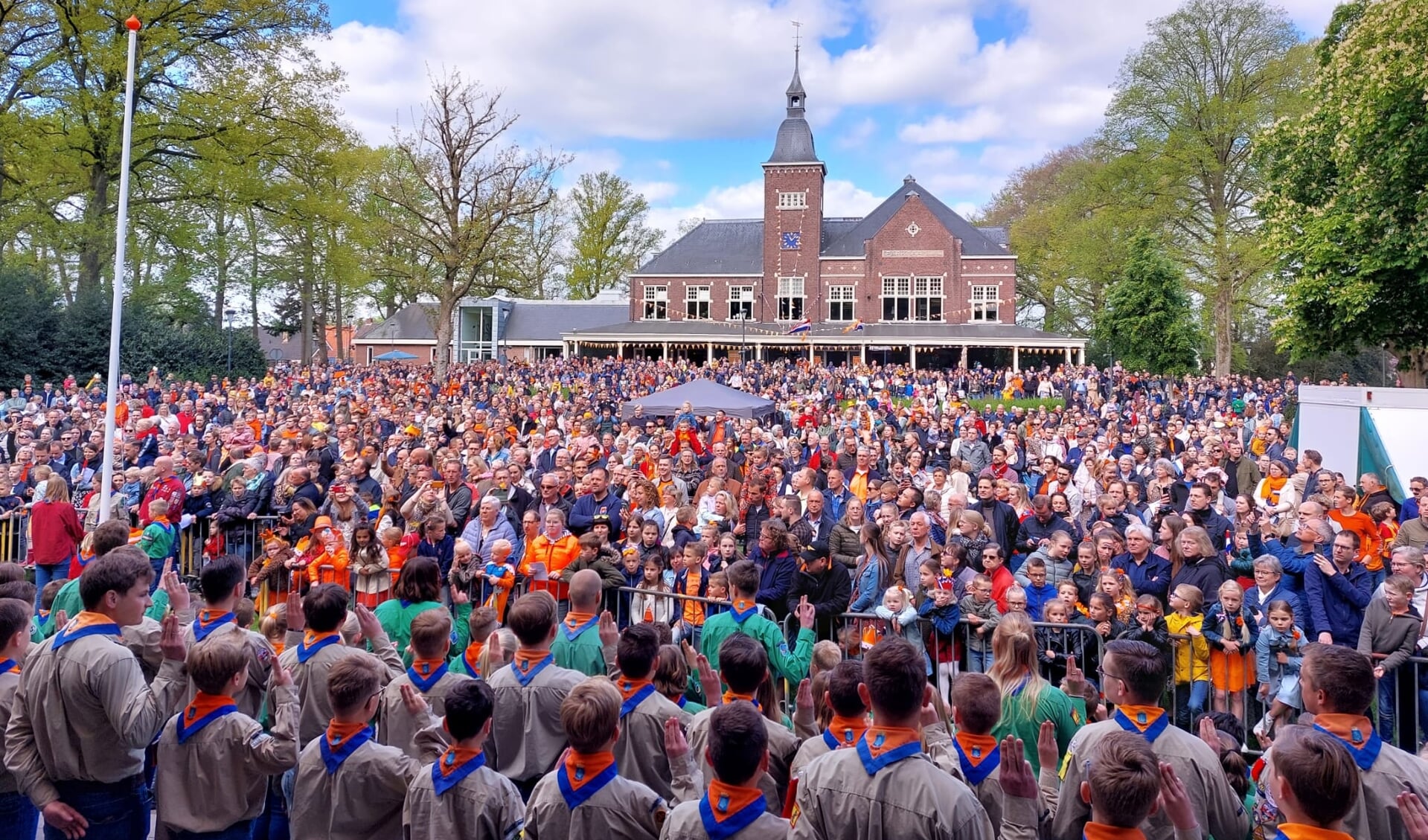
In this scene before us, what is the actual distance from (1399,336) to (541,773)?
81.4 ft

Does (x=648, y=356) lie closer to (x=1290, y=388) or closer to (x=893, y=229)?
(x=893, y=229)

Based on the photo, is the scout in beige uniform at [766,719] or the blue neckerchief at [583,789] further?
the scout in beige uniform at [766,719]

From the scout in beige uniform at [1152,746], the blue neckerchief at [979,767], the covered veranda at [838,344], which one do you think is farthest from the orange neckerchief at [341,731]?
the covered veranda at [838,344]

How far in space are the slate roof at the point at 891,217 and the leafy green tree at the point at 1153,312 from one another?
9.57 m

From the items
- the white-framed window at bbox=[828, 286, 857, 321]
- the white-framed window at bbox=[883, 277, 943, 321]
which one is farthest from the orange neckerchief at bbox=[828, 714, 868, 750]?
the white-framed window at bbox=[828, 286, 857, 321]

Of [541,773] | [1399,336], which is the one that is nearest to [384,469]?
[541,773]

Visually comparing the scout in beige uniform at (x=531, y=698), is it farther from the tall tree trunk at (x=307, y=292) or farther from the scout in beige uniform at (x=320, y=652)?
the tall tree trunk at (x=307, y=292)

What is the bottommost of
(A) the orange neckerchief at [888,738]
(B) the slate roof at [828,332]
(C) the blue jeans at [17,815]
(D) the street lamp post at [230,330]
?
(C) the blue jeans at [17,815]

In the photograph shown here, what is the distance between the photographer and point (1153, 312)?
3597 centimetres

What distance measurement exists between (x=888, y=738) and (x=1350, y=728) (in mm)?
1682

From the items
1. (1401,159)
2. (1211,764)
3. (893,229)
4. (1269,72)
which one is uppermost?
(1269,72)

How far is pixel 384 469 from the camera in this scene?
36.1 ft

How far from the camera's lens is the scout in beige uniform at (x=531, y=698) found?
13.1 feet

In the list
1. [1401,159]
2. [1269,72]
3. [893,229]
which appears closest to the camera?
[1401,159]
